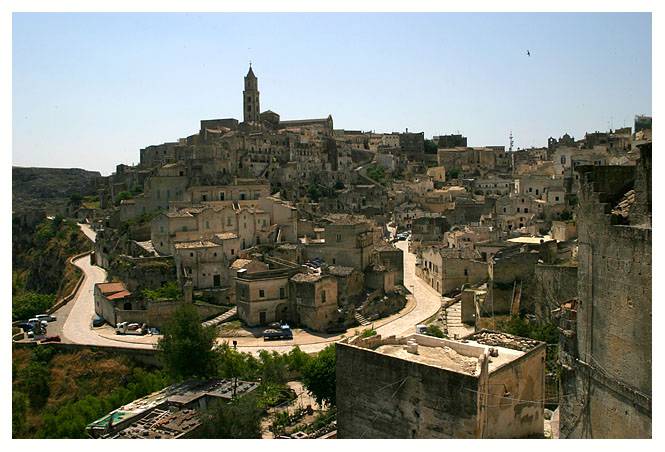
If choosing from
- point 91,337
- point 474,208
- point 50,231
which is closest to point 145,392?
point 91,337

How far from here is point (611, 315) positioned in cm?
1068

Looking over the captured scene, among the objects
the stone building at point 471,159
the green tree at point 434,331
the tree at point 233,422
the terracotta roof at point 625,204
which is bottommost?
the tree at point 233,422

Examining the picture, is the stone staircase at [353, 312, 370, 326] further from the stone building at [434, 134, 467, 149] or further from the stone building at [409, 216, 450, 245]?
the stone building at [434, 134, 467, 149]

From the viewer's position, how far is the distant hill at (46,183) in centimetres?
7712

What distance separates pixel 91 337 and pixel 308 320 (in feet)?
31.7

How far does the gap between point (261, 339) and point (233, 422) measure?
1164cm

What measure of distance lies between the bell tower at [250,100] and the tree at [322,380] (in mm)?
52534

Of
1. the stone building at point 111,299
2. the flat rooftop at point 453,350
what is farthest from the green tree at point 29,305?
the flat rooftop at point 453,350

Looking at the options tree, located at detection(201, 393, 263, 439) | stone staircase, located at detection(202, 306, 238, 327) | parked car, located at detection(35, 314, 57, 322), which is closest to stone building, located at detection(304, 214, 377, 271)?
stone staircase, located at detection(202, 306, 238, 327)

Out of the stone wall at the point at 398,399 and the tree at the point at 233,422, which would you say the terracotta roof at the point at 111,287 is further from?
the stone wall at the point at 398,399

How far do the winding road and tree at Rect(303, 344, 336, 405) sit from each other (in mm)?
5547

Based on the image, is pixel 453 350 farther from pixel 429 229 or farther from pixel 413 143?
pixel 413 143

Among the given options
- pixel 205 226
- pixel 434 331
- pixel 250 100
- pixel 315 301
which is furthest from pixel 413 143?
pixel 434 331

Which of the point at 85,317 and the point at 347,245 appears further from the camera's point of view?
the point at 347,245
